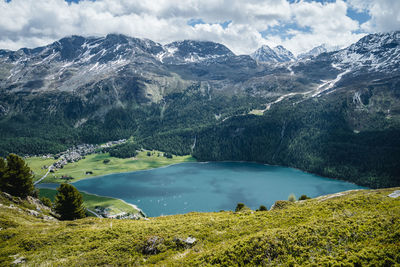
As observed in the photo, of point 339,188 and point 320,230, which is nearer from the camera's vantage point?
point 320,230

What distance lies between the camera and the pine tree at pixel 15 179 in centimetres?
5643

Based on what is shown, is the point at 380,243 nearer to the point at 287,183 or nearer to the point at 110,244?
the point at 110,244

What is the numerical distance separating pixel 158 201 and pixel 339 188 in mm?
136668

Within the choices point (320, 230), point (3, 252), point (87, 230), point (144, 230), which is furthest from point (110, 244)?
point (320, 230)

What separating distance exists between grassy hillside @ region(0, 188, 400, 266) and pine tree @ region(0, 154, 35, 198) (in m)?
20.6

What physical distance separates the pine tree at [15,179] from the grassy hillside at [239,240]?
67.4 ft

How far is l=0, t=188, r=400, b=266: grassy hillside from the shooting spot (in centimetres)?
2055

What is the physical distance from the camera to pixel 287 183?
19312cm

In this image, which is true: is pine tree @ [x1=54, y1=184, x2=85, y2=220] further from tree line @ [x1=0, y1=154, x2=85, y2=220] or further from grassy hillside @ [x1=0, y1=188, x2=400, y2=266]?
grassy hillside @ [x1=0, y1=188, x2=400, y2=266]

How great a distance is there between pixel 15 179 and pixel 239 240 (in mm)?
59436

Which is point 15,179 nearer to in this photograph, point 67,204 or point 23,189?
point 23,189

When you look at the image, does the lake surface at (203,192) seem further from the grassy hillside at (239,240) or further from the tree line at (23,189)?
the grassy hillside at (239,240)

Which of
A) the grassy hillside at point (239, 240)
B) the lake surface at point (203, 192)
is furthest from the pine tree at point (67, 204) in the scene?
the lake surface at point (203, 192)

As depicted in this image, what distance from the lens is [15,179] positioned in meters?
58.0
